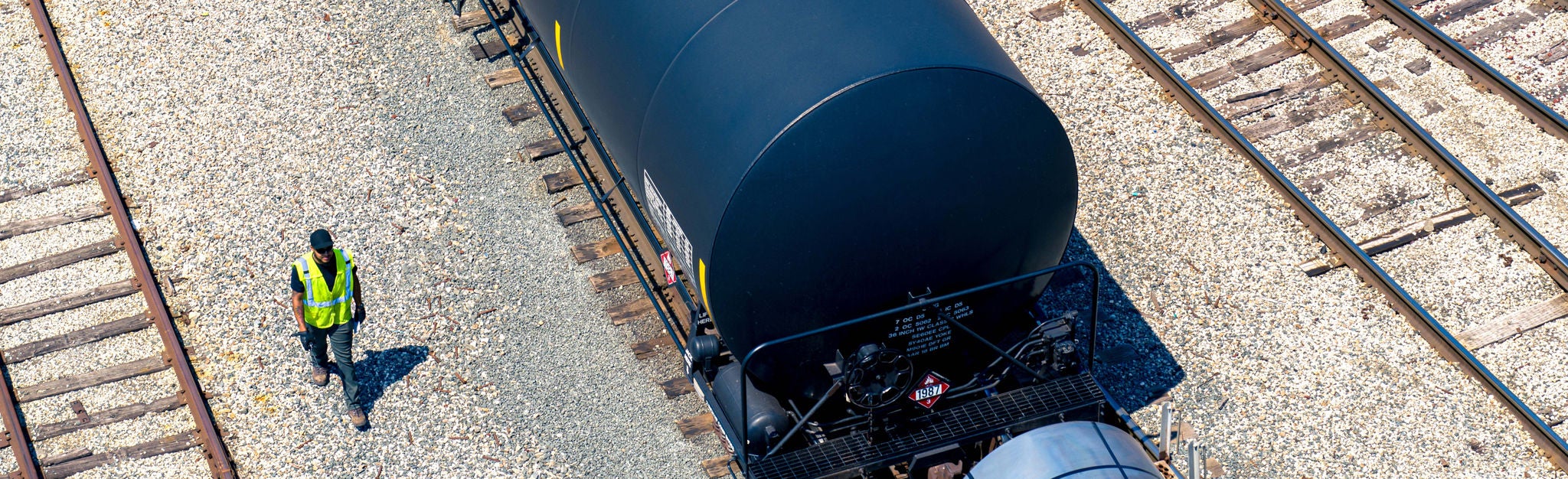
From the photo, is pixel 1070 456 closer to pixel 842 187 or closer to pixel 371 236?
pixel 842 187

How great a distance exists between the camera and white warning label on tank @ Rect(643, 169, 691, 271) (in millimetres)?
9172

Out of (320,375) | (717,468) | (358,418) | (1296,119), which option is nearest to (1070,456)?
(717,468)

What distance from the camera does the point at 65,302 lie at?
12.1 m

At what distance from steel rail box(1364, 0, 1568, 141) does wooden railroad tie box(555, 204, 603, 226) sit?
8561 mm

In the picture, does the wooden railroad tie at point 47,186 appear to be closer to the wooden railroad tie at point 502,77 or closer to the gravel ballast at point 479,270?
the gravel ballast at point 479,270

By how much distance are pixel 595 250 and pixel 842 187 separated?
4879mm

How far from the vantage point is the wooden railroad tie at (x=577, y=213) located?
12.9 meters

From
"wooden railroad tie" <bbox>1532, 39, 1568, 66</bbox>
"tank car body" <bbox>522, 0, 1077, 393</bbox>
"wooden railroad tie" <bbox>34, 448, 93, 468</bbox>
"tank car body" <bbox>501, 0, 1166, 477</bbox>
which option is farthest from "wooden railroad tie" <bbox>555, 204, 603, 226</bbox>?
"wooden railroad tie" <bbox>1532, 39, 1568, 66</bbox>

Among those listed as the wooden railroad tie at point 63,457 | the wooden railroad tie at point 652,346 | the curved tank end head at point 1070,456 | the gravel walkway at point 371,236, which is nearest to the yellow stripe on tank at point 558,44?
the gravel walkway at point 371,236

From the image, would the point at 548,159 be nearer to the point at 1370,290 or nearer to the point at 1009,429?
the point at 1009,429

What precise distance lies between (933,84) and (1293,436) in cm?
486

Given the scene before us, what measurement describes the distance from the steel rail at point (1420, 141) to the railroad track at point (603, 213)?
23.3 feet

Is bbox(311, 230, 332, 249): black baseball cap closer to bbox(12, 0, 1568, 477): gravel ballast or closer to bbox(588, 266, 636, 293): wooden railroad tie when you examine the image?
bbox(12, 0, 1568, 477): gravel ballast

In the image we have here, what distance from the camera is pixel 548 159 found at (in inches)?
535
